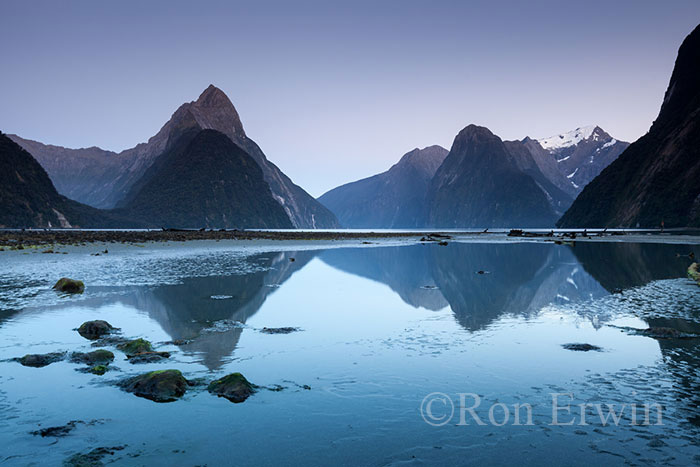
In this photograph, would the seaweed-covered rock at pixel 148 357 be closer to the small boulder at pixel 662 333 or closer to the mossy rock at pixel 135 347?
the mossy rock at pixel 135 347

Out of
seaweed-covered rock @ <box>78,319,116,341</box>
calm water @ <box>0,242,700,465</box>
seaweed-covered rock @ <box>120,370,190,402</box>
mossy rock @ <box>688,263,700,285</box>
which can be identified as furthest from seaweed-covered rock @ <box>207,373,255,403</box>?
mossy rock @ <box>688,263,700,285</box>

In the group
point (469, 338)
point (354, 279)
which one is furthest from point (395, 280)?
point (469, 338)

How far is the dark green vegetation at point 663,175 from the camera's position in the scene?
5002 inches

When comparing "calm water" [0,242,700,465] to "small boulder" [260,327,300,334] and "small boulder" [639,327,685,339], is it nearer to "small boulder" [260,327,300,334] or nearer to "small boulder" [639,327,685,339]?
"small boulder" [260,327,300,334]

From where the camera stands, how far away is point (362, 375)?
1162 centimetres

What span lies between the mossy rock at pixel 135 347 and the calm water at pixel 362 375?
0.34 metres

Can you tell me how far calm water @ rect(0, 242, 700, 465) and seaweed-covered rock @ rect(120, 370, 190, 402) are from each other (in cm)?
28

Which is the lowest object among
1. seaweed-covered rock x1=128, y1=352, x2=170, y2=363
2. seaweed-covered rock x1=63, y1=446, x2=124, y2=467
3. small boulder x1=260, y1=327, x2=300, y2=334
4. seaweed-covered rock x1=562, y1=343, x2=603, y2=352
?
seaweed-covered rock x1=63, y1=446, x2=124, y2=467

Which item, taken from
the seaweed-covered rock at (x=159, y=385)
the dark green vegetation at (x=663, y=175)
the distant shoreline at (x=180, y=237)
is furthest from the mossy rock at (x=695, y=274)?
the dark green vegetation at (x=663, y=175)

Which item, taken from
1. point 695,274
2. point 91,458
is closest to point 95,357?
point 91,458

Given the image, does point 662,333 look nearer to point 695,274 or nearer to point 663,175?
point 695,274

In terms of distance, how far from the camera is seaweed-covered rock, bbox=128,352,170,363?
1267 centimetres

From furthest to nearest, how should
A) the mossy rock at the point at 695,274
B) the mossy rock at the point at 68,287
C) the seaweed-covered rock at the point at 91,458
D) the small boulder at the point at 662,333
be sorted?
the mossy rock at the point at 695,274, the mossy rock at the point at 68,287, the small boulder at the point at 662,333, the seaweed-covered rock at the point at 91,458

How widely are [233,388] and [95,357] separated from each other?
16.9 feet
